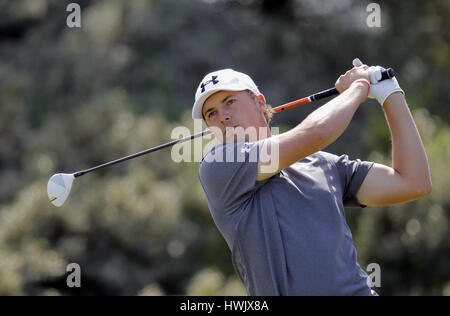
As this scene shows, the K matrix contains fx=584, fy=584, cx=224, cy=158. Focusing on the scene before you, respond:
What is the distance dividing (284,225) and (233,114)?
47 cm

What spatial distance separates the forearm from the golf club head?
4.30 ft

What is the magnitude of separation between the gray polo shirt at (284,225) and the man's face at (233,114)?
132mm

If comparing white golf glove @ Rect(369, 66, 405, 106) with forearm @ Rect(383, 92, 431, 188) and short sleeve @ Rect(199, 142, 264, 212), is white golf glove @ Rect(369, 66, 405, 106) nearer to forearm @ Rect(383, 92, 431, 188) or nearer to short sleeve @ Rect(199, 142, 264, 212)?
forearm @ Rect(383, 92, 431, 188)

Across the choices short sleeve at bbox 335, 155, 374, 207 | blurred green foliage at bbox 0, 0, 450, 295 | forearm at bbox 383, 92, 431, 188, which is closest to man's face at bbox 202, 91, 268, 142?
short sleeve at bbox 335, 155, 374, 207

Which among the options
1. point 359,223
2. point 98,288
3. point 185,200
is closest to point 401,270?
point 359,223

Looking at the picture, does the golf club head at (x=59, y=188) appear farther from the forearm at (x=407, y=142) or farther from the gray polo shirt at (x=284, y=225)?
the forearm at (x=407, y=142)

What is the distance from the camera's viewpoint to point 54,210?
5.40m

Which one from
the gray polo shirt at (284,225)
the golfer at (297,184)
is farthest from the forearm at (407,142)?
the gray polo shirt at (284,225)

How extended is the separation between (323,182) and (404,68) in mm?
7721

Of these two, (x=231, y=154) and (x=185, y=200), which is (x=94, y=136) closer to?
(x=185, y=200)

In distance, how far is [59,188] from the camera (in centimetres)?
240

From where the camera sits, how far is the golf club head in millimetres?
2365

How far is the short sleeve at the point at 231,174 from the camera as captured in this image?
176 cm

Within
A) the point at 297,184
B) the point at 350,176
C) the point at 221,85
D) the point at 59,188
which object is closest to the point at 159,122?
the point at 59,188
